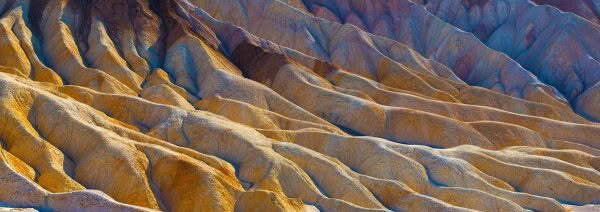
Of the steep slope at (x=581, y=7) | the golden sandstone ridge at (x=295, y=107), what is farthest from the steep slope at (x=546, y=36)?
the golden sandstone ridge at (x=295, y=107)

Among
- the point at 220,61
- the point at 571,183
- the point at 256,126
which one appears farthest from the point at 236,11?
the point at 571,183

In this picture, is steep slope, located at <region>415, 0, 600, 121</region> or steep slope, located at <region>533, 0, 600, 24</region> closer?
steep slope, located at <region>415, 0, 600, 121</region>

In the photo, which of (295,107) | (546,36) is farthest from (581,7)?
(295,107)

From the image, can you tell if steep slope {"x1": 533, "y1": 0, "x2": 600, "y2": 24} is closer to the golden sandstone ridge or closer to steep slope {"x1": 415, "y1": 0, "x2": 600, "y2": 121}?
steep slope {"x1": 415, "y1": 0, "x2": 600, "y2": 121}

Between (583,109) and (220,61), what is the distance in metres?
35.4

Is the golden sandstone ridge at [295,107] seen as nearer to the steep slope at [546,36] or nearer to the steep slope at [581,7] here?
the steep slope at [546,36]

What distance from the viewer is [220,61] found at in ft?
230

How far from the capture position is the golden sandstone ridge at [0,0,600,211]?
42688 mm

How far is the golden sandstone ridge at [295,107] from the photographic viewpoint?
42.7 m

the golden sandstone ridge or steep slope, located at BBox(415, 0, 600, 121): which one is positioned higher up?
the golden sandstone ridge

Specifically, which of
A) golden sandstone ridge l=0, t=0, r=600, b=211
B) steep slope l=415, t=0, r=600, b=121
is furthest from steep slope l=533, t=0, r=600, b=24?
golden sandstone ridge l=0, t=0, r=600, b=211

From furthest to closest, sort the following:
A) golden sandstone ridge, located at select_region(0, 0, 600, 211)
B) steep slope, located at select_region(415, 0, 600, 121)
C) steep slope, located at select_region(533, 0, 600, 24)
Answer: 1. steep slope, located at select_region(533, 0, 600, 24)
2. steep slope, located at select_region(415, 0, 600, 121)
3. golden sandstone ridge, located at select_region(0, 0, 600, 211)

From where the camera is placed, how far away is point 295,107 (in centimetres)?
→ 6350

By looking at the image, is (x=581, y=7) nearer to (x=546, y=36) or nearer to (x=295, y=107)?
(x=546, y=36)
